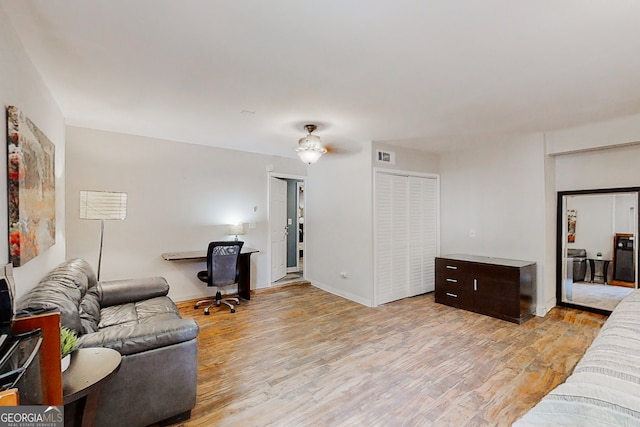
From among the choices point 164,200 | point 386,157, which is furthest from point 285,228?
point 386,157

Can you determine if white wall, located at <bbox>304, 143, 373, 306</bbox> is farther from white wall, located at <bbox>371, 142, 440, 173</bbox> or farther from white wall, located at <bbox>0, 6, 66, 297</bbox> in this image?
white wall, located at <bbox>0, 6, 66, 297</bbox>

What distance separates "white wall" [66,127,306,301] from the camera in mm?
3934

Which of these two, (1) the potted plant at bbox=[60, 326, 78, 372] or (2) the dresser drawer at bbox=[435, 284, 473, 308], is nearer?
(1) the potted plant at bbox=[60, 326, 78, 372]

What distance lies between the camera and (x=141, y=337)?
1.85 metres

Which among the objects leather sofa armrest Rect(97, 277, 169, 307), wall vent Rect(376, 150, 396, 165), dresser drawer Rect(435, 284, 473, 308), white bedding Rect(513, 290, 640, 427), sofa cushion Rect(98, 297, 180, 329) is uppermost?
wall vent Rect(376, 150, 396, 165)

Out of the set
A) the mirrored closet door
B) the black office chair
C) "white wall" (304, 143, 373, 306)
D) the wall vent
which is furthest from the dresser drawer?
the black office chair

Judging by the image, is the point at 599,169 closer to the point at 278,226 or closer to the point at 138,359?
the point at 278,226

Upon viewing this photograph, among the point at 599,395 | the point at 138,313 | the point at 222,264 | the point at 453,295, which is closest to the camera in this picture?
the point at 599,395

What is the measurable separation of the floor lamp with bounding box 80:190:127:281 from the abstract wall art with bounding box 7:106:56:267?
34.1 inches

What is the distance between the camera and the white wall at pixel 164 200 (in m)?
3.93

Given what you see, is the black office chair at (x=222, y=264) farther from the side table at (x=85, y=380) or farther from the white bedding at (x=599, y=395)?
the white bedding at (x=599, y=395)

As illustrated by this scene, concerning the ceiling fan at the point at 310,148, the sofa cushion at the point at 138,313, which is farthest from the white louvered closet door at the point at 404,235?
the sofa cushion at the point at 138,313

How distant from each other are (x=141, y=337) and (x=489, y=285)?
394 cm

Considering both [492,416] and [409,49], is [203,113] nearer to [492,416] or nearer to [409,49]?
[409,49]
